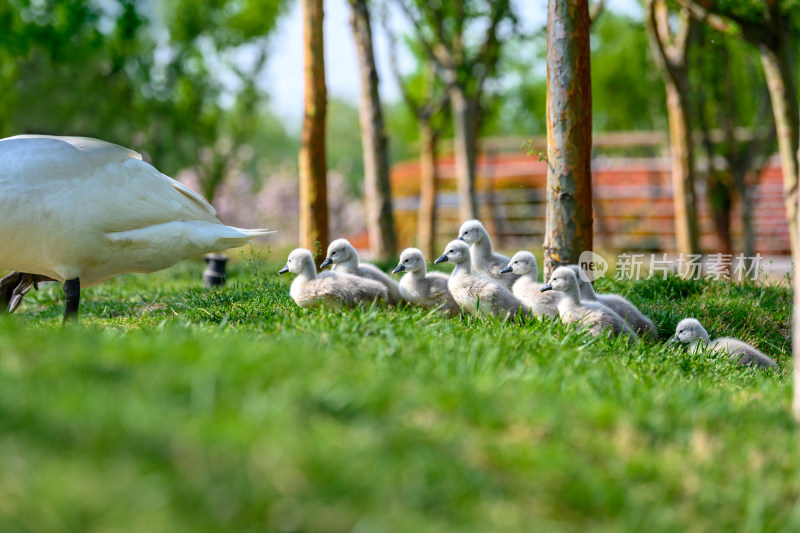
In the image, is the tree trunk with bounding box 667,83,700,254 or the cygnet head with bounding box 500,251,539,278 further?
the tree trunk with bounding box 667,83,700,254

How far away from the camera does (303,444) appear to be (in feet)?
8.23

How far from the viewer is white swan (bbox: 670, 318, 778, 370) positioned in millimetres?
5625

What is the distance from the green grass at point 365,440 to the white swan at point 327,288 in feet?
4.26

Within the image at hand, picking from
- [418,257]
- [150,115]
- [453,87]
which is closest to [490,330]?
[418,257]

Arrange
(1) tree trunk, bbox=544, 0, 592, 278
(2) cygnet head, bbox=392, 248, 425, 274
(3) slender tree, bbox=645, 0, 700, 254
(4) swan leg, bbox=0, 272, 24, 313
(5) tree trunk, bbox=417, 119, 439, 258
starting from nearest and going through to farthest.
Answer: (2) cygnet head, bbox=392, 248, 425, 274 → (4) swan leg, bbox=0, 272, 24, 313 → (1) tree trunk, bbox=544, 0, 592, 278 → (3) slender tree, bbox=645, 0, 700, 254 → (5) tree trunk, bbox=417, 119, 439, 258

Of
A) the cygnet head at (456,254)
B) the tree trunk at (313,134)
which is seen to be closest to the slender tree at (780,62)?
the tree trunk at (313,134)

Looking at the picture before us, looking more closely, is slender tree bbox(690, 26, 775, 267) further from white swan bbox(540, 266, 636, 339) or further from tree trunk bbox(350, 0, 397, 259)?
white swan bbox(540, 266, 636, 339)

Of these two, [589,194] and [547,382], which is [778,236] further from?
[547,382]

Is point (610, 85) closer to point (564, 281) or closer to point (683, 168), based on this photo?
point (683, 168)

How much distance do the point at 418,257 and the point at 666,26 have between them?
9.36 metres

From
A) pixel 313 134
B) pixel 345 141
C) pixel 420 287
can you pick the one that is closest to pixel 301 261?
pixel 420 287

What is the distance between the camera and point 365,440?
2711mm

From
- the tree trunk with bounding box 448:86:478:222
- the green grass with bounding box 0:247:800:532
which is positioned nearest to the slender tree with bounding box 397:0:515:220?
the tree trunk with bounding box 448:86:478:222

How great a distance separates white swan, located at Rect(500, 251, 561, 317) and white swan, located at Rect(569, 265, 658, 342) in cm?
21
